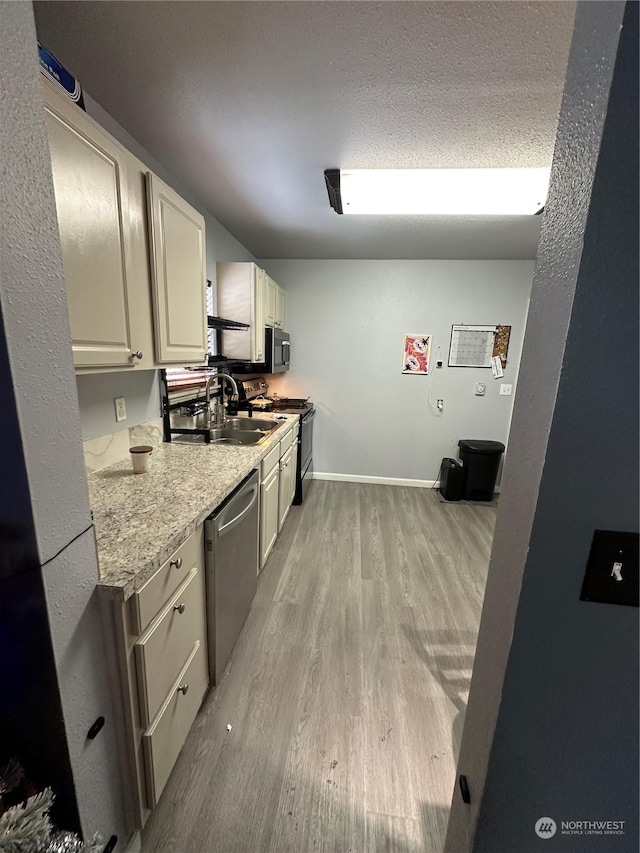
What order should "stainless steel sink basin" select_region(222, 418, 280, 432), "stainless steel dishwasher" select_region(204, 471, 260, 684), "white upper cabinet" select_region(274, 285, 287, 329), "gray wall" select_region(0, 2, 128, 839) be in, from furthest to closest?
"white upper cabinet" select_region(274, 285, 287, 329) → "stainless steel sink basin" select_region(222, 418, 280, 432) → "stainless steel dishwasher" select_region(204, 471, 260, 684) → "gray wall" select_region(0, 2, 128, 839)

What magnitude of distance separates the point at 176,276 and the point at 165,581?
1324 mm

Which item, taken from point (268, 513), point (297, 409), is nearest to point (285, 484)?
point (268, 513)

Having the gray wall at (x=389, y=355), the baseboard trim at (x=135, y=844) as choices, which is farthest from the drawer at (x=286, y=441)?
the baseboard trim at (x=135, y=844)

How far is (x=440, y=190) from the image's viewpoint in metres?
1.92

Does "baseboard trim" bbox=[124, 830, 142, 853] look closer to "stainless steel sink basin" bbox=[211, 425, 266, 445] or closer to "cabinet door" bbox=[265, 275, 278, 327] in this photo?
"stainless steel sink basin" bbox=[211, 425, 266, 445]

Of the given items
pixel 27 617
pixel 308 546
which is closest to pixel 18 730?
pixel 27 617

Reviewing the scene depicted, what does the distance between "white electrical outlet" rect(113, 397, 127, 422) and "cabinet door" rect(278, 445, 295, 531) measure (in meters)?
1.11

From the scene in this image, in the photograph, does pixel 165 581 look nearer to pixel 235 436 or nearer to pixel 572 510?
pixel 572 510

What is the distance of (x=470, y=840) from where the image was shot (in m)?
0.69

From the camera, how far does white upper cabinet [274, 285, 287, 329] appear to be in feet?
10.9

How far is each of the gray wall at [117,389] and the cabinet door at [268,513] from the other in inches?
32.1

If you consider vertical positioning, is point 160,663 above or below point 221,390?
below

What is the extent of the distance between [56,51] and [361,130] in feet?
3.91

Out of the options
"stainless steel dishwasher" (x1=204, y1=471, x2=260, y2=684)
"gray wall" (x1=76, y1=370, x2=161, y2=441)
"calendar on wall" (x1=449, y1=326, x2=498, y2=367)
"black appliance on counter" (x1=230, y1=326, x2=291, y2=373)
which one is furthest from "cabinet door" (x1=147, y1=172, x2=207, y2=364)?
"calendar on wall" (x1=449, y1=326, x2=498, y2=367)
